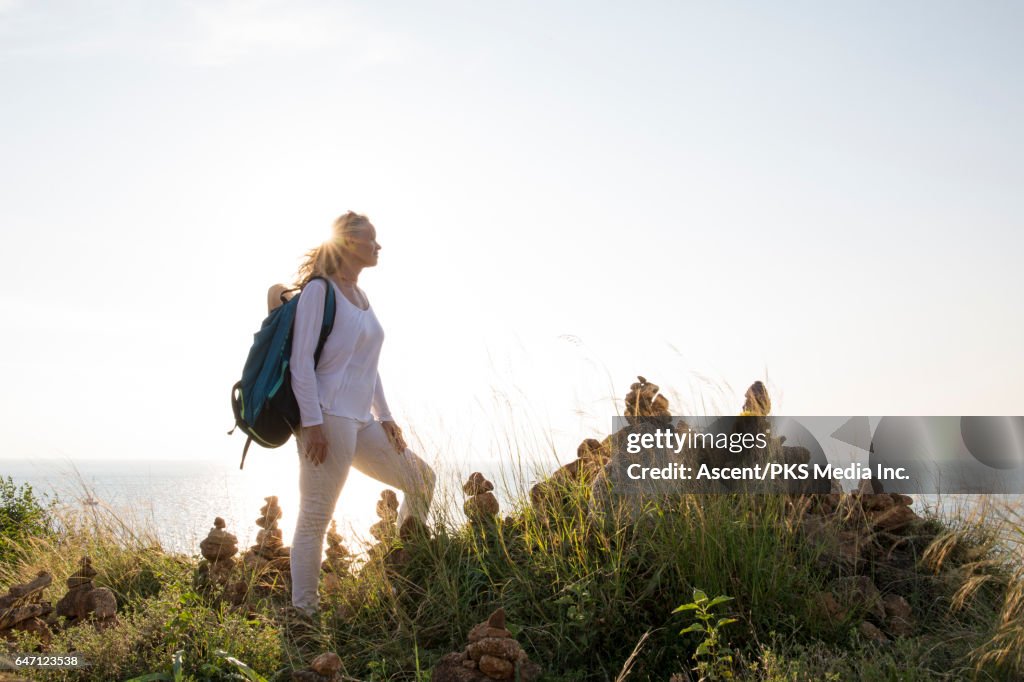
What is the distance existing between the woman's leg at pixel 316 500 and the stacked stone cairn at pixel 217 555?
1085 millimetres

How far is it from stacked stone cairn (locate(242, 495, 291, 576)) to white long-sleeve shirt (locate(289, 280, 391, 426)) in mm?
1507

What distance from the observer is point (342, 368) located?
4586 millimetres

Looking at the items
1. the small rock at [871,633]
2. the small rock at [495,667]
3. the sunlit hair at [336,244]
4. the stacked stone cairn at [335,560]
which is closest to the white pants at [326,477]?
the stacked stone cairn at [335,560]

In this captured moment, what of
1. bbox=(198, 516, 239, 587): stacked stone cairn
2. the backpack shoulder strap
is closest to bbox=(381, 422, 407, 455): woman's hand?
the backpack shoulder strap

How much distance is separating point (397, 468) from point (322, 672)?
1.53 m

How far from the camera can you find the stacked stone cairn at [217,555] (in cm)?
547

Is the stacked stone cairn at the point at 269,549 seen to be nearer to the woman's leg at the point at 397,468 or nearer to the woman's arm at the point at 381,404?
the woman's leg at the point at 397,468

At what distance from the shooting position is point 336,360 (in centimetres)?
458

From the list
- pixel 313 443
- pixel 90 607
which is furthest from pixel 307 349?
pixel 90 607

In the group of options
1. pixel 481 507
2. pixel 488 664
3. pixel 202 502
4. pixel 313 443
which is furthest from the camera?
pixel 202 502

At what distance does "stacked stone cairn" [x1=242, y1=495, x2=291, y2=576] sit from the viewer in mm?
5570

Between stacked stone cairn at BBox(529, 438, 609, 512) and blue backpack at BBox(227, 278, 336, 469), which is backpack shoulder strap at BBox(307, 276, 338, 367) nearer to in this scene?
blue backpack at BBox(227, 278, 336, 469)

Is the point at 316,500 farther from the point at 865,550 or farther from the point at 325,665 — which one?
the point at 865,550

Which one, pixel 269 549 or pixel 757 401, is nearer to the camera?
pixel 757 401
